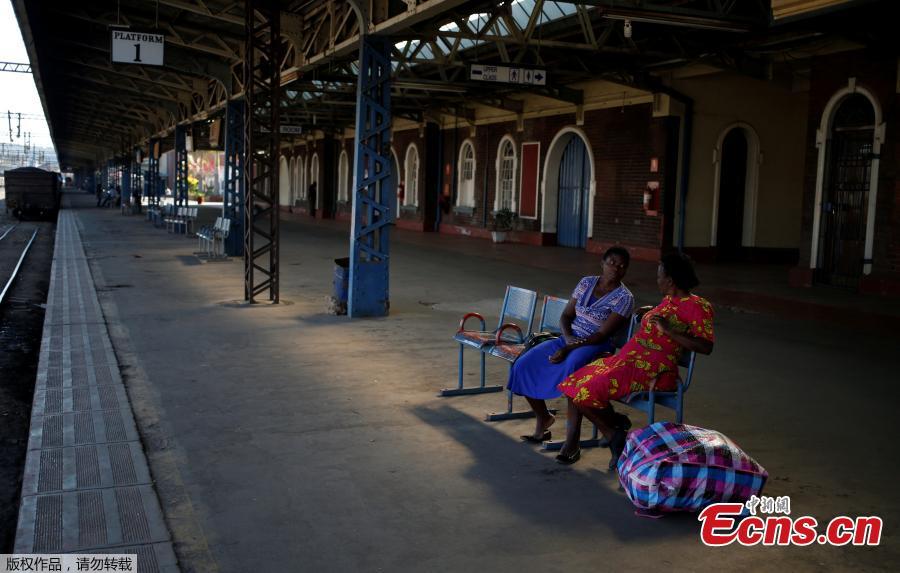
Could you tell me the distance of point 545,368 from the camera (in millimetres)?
5719

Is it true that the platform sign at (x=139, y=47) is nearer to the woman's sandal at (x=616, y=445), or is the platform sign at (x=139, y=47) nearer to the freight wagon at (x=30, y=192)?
the woman's sandal at (x=616, y=445)

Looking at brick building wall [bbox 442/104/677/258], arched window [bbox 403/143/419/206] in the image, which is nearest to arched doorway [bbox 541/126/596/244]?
brick building wall [bbox 442/104/677/258]

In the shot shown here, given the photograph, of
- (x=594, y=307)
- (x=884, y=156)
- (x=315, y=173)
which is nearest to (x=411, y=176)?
(x=315, y=173)

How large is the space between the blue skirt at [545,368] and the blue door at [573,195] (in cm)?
1742

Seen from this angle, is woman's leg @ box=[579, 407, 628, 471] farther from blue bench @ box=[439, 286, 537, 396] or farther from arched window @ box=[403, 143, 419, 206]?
arched window @ box=[403, 143, 419, 206]

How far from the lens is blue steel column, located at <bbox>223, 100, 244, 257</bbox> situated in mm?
19969

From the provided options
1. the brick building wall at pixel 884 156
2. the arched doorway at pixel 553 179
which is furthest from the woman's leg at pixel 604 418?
the arched doorway at pixel 553 179

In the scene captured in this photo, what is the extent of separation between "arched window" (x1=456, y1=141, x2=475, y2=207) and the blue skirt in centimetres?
2313

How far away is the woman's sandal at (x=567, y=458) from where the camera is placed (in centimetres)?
535

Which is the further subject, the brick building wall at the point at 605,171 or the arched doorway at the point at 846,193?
the brick building wall at the point at 605,171

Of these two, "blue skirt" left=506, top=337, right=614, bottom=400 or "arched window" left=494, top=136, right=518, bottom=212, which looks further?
"arched window" left=494, top=136, right=518, bottom=212

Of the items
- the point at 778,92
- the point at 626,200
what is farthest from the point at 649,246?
the point at 778,92

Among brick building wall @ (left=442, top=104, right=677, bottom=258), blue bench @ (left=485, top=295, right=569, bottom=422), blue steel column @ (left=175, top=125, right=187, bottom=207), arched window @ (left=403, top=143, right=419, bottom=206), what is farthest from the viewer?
arched window @ (left=403, top=143, right=419, bottom=206)

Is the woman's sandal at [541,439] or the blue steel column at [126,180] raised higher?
the blue steel column at [126,180]
